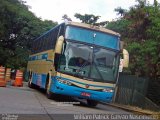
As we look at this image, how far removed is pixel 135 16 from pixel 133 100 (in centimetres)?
721

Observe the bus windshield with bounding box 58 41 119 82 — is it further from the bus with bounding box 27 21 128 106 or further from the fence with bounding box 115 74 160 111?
the fence with bounding box 115 74 160 111

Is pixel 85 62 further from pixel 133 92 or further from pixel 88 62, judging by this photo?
pixel 133 92

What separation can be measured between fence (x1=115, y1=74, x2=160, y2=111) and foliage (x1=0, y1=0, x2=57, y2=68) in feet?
71.1

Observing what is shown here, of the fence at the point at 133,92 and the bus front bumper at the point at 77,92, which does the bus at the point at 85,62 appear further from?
the fence at the point at 133,92

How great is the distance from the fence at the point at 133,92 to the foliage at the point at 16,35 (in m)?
21.7

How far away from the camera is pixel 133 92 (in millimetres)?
25266

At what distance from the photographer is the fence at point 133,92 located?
→ 80.4ft

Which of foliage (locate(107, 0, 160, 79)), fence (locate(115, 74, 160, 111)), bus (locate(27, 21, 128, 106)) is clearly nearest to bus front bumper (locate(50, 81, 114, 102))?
bus (locate(27, 21, 128, 106))

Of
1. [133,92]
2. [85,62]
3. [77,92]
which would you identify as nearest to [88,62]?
[85,62]

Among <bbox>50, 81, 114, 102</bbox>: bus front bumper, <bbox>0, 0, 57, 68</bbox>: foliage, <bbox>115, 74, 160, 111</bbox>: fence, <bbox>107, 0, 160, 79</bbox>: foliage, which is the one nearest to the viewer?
<bbox>50, 81, 114, 102</bbox>: bus front bumper

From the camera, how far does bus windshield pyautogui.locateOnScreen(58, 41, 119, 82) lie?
59.7 ft

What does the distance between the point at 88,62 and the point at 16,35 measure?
30.9m

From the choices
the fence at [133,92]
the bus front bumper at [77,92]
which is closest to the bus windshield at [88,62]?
the bus front bumper at [77,92]

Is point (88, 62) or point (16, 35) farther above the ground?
point (16, 35)
